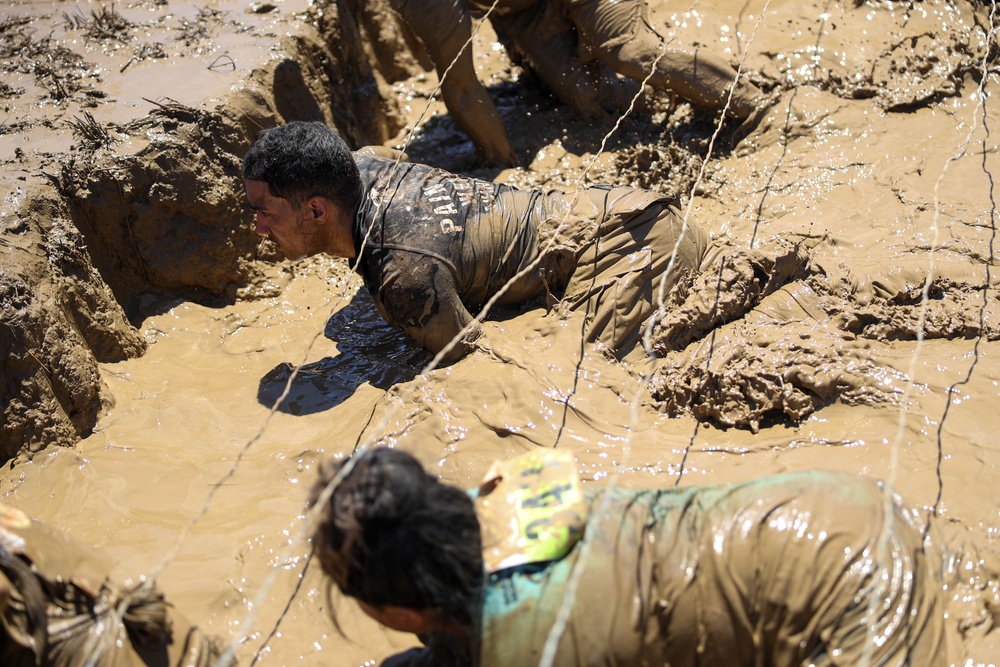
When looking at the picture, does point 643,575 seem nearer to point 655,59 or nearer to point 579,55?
point 655,59

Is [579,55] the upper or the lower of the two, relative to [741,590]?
upper

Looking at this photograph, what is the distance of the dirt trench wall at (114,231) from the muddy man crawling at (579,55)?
2.97ft

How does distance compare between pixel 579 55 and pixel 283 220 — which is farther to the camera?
pixel 579 55

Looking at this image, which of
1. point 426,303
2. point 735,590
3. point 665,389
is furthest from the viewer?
point 426,303

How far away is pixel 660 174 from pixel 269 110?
2290mm

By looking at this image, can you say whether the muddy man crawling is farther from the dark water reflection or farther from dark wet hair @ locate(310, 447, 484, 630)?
dark wet hair @ locate(310, 447, 484, 630)

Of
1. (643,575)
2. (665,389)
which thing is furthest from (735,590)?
(665,389)

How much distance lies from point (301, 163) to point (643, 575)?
7.00 feet

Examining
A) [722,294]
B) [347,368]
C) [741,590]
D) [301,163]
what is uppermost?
[301,163]

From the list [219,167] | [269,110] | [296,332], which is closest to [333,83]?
[269,110]

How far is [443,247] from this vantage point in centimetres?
338

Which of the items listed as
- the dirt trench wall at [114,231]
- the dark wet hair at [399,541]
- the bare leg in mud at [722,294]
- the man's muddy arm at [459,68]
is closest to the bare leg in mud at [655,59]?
the man's muddy arm at [459,68]

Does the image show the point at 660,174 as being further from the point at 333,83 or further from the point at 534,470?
the point at 534,470

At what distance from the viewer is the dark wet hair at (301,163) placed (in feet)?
10.4
